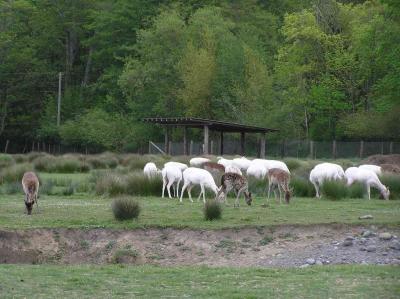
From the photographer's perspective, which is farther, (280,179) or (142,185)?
(142,185)

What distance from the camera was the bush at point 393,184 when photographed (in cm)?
2461

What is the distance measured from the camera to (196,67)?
56.8m

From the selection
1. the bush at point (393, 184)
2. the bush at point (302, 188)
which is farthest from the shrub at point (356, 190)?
the bush at point (302, 188)

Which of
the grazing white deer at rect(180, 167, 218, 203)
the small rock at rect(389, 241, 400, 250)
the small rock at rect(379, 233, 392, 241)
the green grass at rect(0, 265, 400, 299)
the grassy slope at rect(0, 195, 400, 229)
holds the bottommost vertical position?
the green grass at rect(0, 265, 400, 299)

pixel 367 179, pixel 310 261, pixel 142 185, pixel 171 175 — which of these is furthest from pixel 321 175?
pixel 310 261

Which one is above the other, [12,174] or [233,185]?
[12,174]

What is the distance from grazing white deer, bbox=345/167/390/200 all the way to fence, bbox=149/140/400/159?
23269mm

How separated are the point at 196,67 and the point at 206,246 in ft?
134

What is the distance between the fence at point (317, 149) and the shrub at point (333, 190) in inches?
940

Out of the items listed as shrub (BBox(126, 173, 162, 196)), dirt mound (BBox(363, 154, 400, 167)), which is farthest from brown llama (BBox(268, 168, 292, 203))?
dirt mound (BBox(363, 154, 400, 167))

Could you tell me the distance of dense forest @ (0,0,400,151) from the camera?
5406cm

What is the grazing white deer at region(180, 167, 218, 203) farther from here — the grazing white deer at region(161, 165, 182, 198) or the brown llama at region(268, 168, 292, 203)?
the brown llama at region(268, 168, 292, 203)

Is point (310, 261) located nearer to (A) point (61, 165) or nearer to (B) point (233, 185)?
(B) point (233, 185)

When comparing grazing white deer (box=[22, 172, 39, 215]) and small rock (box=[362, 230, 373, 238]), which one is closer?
small rock (box=[362, 230, 373, 238])
